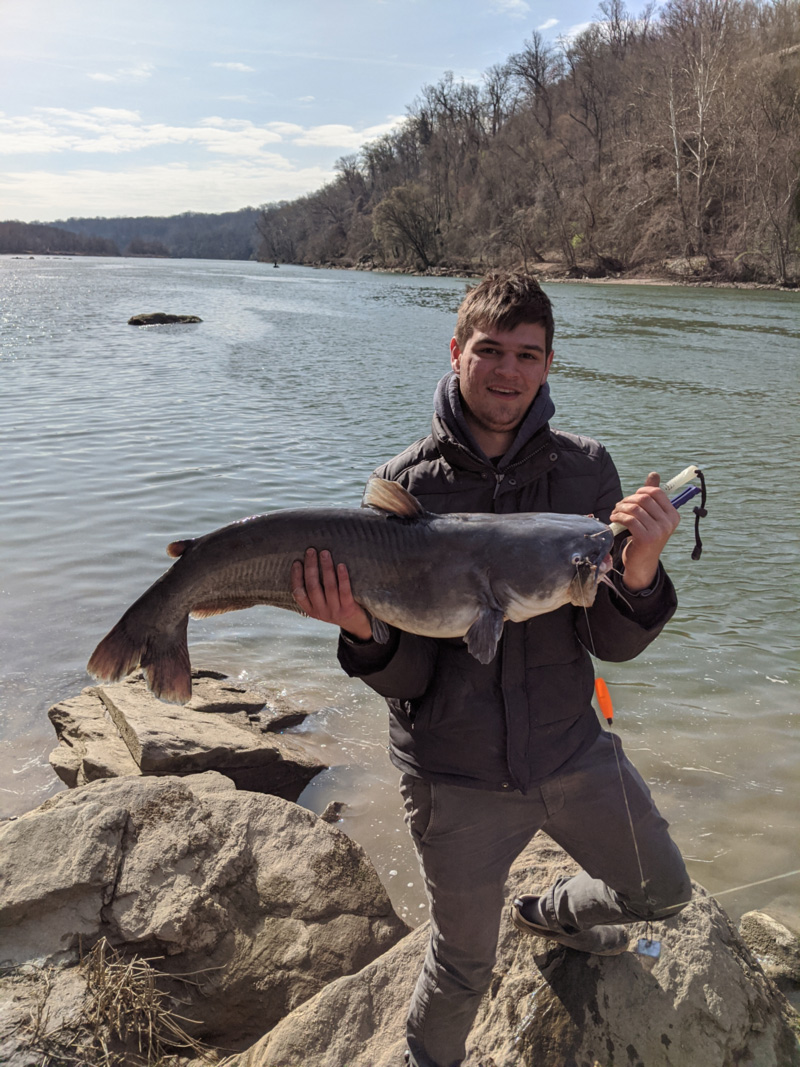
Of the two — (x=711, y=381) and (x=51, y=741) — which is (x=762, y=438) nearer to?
(x=711, y=381)

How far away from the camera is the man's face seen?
2771 millimetres

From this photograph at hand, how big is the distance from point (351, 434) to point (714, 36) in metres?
58.2

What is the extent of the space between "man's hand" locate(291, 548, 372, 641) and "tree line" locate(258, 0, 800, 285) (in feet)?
159

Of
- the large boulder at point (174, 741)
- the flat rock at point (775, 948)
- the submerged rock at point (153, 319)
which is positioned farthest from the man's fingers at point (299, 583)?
the submerged rock at point (153, 319)

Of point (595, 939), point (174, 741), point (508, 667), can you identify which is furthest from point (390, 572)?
point (174, 741)

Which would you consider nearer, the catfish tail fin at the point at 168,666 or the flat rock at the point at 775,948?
the catfish tail fin at the point at 168,666

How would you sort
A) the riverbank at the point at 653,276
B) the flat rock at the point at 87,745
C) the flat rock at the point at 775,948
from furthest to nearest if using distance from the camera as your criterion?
1. the riverbank at the point at 653,276
2. the flat rock at the point at 87,745
3. the flat rock at the point at 775,948

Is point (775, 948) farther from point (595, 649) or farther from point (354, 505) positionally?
point (354, 505)

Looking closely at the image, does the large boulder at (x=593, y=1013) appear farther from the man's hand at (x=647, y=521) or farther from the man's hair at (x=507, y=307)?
the man's hair at (x=507, y=307)

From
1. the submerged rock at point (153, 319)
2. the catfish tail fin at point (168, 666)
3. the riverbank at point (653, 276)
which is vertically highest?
the riverbank at point (653, 276)

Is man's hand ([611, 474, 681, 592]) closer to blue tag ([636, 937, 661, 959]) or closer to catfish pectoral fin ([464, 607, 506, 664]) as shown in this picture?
catfish pectoral fin ([464, 607, 506, 664])

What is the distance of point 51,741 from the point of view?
206 inches

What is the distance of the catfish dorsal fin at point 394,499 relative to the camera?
2.65 metres

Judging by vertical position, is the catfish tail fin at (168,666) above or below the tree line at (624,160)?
below
